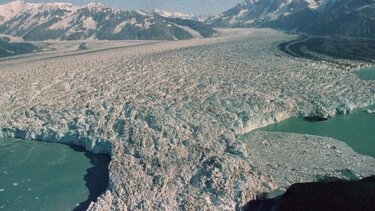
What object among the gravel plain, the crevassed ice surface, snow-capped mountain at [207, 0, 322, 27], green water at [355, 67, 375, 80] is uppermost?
the gravel plain

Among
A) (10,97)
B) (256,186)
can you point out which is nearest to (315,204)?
(256,186)

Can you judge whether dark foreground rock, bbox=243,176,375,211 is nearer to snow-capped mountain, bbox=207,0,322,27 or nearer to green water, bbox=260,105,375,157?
green water, bbox=260,105,375,157

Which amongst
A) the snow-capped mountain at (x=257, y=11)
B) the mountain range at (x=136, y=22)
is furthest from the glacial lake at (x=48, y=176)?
the snow-capped mountain at (x=257, y=11)

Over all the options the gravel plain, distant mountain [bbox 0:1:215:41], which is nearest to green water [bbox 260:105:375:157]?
the gravel plain

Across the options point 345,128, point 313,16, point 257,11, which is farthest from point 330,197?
point 257,11

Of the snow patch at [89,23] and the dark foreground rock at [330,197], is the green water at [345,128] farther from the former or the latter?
the snow patch at [89,23]

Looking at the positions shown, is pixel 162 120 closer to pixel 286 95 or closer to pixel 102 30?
pixel 286 95
